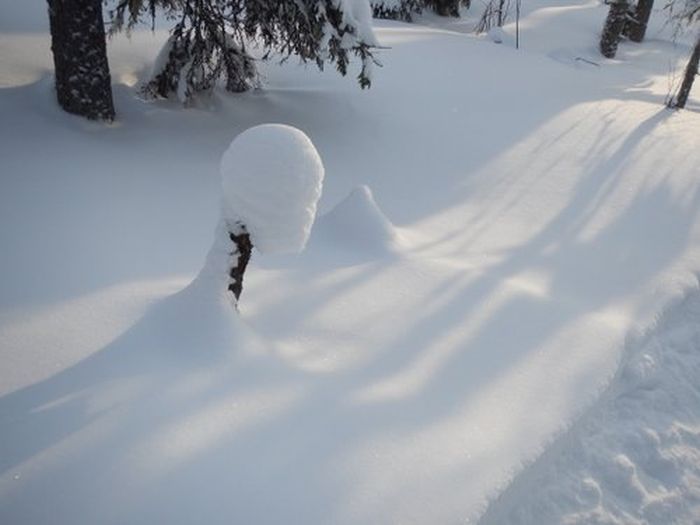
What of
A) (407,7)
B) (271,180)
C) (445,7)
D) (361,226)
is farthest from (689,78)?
(445,7)

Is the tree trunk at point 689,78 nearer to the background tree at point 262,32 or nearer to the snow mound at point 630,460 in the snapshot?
the background tree at point 262,32

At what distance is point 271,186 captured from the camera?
8.35ft

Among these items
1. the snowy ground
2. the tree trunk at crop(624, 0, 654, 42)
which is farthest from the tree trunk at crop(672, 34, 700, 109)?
the tree trunk at crop(624, 0, 654, 42)

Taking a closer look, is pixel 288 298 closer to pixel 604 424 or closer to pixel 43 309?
pixel 43 309

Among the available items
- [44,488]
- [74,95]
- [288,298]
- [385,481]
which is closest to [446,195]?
[288,298]

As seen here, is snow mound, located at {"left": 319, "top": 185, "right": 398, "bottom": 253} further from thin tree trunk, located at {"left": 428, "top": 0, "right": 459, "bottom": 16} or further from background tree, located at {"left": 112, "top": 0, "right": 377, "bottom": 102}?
thin tree trunk, located at {"left": 428, "top": 0, "right": 459, "bottom": 16}

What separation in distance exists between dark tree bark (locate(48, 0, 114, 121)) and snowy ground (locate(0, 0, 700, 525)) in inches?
10.0

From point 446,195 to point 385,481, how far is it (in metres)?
3.85

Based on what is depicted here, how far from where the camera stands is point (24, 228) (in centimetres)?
384

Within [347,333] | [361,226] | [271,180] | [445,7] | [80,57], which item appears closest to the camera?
[271,180]

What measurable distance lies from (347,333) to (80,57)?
4.34m

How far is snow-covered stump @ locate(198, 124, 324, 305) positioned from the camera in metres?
2.54

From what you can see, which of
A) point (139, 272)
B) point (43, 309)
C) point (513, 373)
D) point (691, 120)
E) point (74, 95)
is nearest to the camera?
point (43, 309)

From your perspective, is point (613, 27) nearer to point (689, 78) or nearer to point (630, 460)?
point (689, 78)
